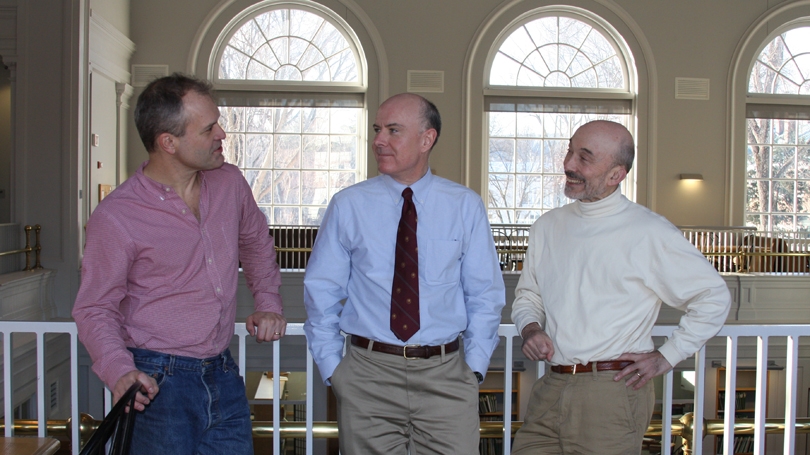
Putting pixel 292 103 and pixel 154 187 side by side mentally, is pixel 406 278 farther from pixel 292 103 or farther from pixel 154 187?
pixel 292 103

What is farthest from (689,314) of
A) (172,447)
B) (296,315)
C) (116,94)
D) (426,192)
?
(116,94)

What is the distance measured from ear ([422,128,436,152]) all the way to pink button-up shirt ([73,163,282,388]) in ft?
1.91

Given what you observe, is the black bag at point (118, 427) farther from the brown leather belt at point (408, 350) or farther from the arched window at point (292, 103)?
the arched window at point (292, 103)

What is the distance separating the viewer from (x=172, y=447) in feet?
5.61

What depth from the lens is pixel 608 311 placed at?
6.61ft

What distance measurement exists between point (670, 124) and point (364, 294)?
11368 mm

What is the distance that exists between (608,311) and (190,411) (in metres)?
1.20

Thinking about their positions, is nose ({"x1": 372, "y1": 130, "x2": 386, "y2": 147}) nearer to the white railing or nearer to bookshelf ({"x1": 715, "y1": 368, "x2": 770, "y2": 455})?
the white railing

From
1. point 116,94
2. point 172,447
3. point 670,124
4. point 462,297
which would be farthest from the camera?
point 670,124

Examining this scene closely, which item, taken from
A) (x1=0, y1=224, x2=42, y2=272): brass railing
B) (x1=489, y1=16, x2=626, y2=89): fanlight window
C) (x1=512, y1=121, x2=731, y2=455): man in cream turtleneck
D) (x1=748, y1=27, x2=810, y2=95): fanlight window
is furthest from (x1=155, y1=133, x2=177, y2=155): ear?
A: (x1=748, y1=27, x2=810, y2=95): fanlight window

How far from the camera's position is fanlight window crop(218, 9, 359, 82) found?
1170 cm

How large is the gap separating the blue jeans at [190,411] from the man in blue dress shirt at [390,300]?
0.88ft

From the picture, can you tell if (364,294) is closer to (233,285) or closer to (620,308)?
(233,285)

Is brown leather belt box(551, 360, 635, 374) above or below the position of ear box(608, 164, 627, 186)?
below
